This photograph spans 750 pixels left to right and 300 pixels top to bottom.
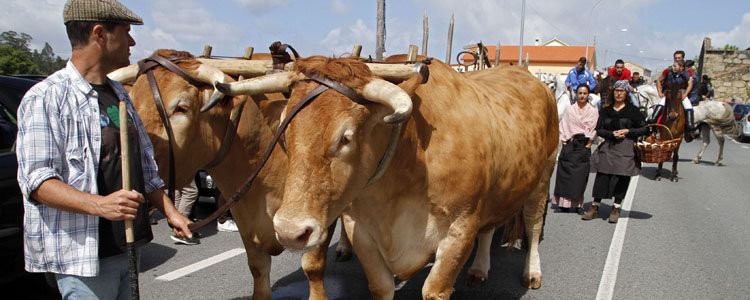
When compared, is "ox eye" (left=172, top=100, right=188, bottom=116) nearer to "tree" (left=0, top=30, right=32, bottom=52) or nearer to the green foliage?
the green foliage

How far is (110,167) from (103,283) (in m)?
0.45

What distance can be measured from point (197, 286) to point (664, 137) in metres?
9.21

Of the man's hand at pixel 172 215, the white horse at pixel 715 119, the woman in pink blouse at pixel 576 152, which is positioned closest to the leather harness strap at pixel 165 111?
the man's hand at pixel 172 215

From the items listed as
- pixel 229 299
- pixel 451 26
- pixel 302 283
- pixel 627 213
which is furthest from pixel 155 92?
pixel 627 213

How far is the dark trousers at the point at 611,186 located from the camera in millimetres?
6630

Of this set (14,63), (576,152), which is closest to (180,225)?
(576,152)

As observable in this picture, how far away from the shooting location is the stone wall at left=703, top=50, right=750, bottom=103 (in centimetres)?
3089

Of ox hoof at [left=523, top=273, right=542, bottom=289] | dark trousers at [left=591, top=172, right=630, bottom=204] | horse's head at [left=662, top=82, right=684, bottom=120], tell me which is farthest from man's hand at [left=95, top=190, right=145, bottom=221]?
horse's head at [left=662, top=82, right=684, bottom=120]

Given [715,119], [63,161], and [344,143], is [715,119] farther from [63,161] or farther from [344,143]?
[63,161]

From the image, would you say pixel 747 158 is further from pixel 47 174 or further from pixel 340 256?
pixel 47 174

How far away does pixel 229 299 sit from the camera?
150 inches

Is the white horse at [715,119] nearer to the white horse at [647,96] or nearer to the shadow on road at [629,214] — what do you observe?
the white horse at [647,96]

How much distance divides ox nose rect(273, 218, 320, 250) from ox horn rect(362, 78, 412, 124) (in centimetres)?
54

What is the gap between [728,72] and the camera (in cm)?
3161
